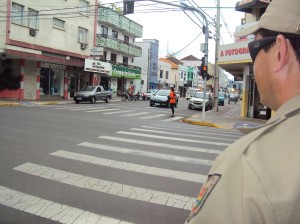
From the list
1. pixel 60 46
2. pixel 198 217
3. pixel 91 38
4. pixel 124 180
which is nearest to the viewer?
pixel 198 217

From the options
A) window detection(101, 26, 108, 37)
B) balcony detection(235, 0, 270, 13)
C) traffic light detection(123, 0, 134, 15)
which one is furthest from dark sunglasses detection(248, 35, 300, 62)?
window detection(101, 26, 108, 37)

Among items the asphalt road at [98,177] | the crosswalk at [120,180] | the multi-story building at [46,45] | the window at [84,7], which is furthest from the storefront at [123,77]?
the crosswalk at [120,180]

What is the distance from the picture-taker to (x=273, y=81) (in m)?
1.20

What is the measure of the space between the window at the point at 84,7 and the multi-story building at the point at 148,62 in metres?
22.0

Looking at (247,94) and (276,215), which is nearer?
(276,215)

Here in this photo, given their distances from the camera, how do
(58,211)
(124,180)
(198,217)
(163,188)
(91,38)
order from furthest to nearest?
(91,38), (124,180), (163,188), (58,211), (198,217)

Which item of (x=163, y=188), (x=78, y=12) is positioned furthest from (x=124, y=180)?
(x=78, y=12)

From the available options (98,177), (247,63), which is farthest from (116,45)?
(98,177)

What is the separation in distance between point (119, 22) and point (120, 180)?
39987 mm

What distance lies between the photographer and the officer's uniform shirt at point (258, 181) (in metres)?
0.89

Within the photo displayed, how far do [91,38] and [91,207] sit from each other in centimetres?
3429

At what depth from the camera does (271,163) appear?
0.93m

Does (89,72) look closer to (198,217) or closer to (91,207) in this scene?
(91,207)

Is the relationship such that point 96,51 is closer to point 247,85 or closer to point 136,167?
point 247,85
